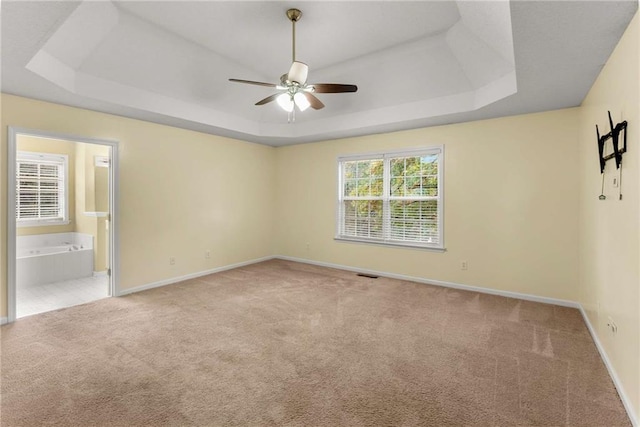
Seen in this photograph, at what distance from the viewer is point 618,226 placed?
2.24 m

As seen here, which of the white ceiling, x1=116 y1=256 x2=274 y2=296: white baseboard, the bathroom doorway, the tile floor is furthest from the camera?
the bathroom doorway

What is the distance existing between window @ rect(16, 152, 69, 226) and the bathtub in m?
0.32

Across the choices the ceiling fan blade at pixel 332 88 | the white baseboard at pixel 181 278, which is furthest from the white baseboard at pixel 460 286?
the ceiling fan blade at pixel 332 88

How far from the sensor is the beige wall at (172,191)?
369cm

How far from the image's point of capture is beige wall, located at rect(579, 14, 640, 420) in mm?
1896

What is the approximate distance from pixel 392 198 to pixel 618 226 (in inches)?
124

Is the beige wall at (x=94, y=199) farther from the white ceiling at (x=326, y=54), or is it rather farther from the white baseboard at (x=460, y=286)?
the white baseboard at (x=460, y=286)

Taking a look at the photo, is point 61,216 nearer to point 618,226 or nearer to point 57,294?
point 57,294

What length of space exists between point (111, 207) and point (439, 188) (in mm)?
4744

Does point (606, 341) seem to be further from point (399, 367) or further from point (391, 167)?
point (391, 167)

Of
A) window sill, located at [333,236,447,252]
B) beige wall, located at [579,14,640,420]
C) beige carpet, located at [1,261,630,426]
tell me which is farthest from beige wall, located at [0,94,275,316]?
beige wall, located at [579,14,640,420]

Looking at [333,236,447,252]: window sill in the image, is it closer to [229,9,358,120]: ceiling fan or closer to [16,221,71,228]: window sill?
[229,9,358,120]: ceiling fan

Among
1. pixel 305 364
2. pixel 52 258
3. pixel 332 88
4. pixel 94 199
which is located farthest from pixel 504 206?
pixel 52 258

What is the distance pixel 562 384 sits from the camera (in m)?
2.24
